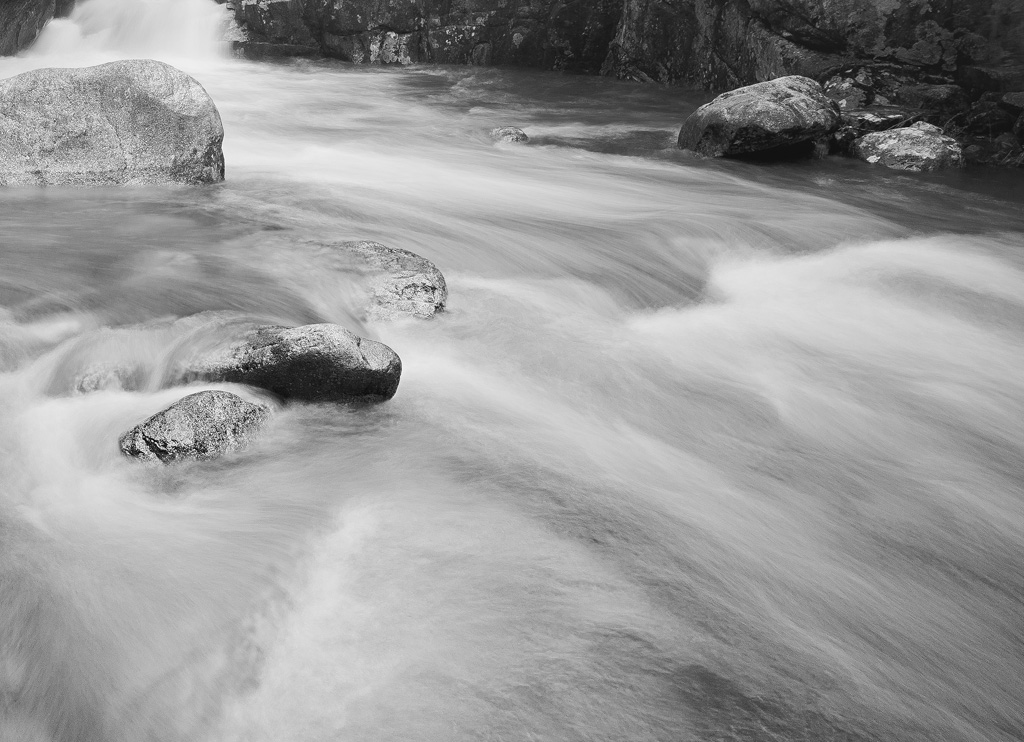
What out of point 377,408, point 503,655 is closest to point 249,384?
point 377,408

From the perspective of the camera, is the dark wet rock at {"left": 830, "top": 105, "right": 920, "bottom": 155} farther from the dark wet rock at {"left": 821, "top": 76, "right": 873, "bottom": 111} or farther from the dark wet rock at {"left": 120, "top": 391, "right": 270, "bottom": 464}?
the dark wet rock at {"left": 120, "top": 391, "right": 270, "bottom": 464}

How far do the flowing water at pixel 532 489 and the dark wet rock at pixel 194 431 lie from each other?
75mm

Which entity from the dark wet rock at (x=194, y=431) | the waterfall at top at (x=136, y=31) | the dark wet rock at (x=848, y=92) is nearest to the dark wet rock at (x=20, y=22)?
the waterfall at top at (x=136, y=31)

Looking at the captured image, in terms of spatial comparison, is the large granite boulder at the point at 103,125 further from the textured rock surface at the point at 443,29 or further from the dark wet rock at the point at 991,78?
the textured rock surface at the point at 443,29

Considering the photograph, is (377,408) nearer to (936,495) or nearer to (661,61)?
(936,495)

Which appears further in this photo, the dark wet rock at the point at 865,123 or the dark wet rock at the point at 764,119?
the dark wet rock at the point at 865,123

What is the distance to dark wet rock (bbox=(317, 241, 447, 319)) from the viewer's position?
4852mm

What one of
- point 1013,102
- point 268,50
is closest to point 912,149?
point 1013,102

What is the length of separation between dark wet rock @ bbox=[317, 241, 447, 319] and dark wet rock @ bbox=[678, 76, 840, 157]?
483 centimetres

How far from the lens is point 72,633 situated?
2.57 metres

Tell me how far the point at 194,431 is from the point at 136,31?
42.6ft

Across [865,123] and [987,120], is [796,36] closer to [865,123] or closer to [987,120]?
[865,123]

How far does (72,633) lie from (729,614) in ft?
6.39

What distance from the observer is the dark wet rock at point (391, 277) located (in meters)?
4.85
